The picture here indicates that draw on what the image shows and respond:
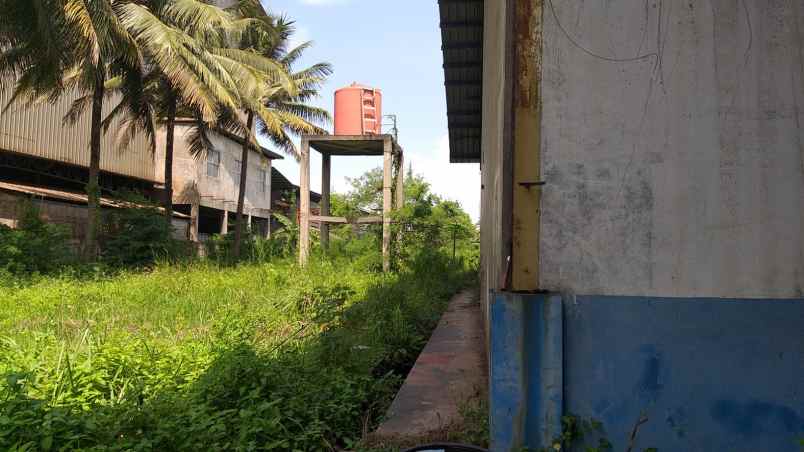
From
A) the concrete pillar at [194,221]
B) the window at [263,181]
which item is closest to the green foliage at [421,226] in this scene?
the concrete pillar at [194,221]

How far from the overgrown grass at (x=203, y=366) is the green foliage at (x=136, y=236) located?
20.6 ft

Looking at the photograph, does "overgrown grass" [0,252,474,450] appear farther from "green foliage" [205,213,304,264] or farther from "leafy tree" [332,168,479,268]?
"green foliage" [205,213,304,264]

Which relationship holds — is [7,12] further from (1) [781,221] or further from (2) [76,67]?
(1) [781,221]

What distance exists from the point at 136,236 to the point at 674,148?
1557 cm

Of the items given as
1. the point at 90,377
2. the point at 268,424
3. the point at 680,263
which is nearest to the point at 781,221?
the point at 680,263

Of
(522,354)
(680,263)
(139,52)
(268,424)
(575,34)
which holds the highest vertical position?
(139,52)

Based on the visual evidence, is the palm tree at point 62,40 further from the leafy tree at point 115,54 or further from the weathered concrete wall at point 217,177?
the weathered concrete wall at point 217,177

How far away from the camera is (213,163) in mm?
23781

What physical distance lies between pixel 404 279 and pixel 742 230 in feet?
29.1

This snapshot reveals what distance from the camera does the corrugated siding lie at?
16.6m

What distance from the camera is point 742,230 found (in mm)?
2600

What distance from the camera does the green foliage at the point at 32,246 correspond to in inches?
461

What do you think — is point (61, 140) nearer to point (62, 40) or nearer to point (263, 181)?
point (62, 40)

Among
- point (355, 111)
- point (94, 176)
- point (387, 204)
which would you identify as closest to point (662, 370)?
point (387, 204)
